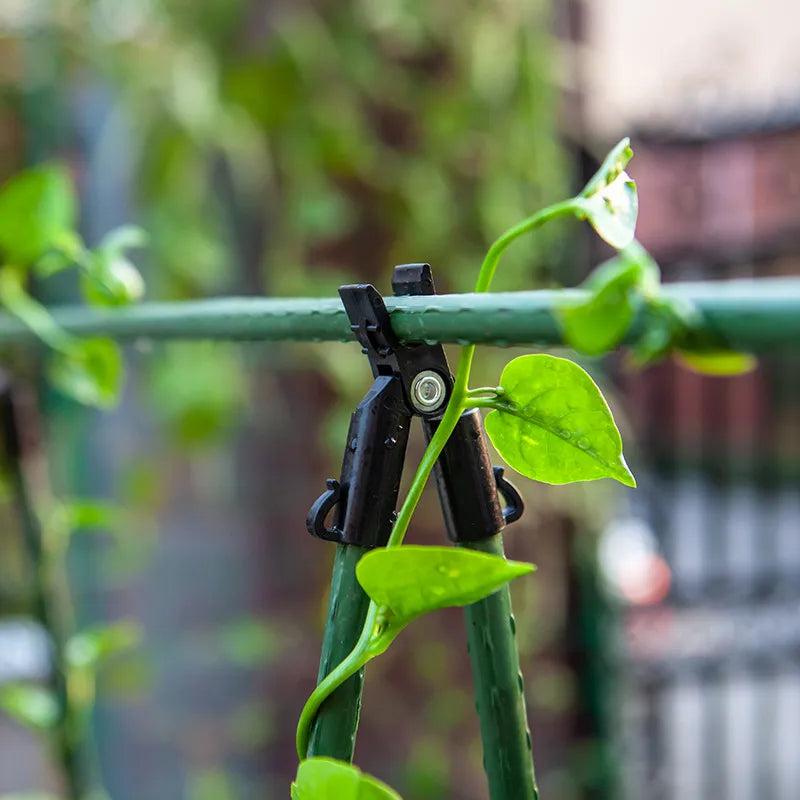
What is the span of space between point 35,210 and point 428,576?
348 mm

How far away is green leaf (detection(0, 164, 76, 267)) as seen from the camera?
1.63ft

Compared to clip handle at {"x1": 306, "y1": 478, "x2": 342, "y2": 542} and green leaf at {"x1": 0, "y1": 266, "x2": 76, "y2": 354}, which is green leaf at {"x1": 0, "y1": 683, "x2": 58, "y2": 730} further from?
clip handle at {"x1": 306, "y1": 478, "x2": 342, "y2": 542}

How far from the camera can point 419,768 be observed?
1326 mm

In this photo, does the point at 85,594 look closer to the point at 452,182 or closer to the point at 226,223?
the point at 226,223

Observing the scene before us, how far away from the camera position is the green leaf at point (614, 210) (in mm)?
240

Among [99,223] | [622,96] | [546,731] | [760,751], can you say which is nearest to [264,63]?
[99,223]

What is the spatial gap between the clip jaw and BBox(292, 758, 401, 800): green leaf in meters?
0.07

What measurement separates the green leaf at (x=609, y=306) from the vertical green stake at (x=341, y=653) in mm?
111

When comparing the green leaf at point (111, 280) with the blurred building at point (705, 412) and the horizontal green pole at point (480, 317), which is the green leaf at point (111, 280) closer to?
the horizontal green pole at point (480, 317)

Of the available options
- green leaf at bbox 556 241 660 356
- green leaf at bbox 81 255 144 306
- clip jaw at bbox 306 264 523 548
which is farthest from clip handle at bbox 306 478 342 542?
green leaf at bbox 81 255 144 306

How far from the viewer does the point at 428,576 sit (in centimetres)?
26

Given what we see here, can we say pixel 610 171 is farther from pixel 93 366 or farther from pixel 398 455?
pixel 93 366

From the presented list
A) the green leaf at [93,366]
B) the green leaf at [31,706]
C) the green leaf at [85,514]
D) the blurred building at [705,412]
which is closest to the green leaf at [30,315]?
the green leaf at [93,366]

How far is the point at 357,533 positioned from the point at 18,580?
1156 mm
